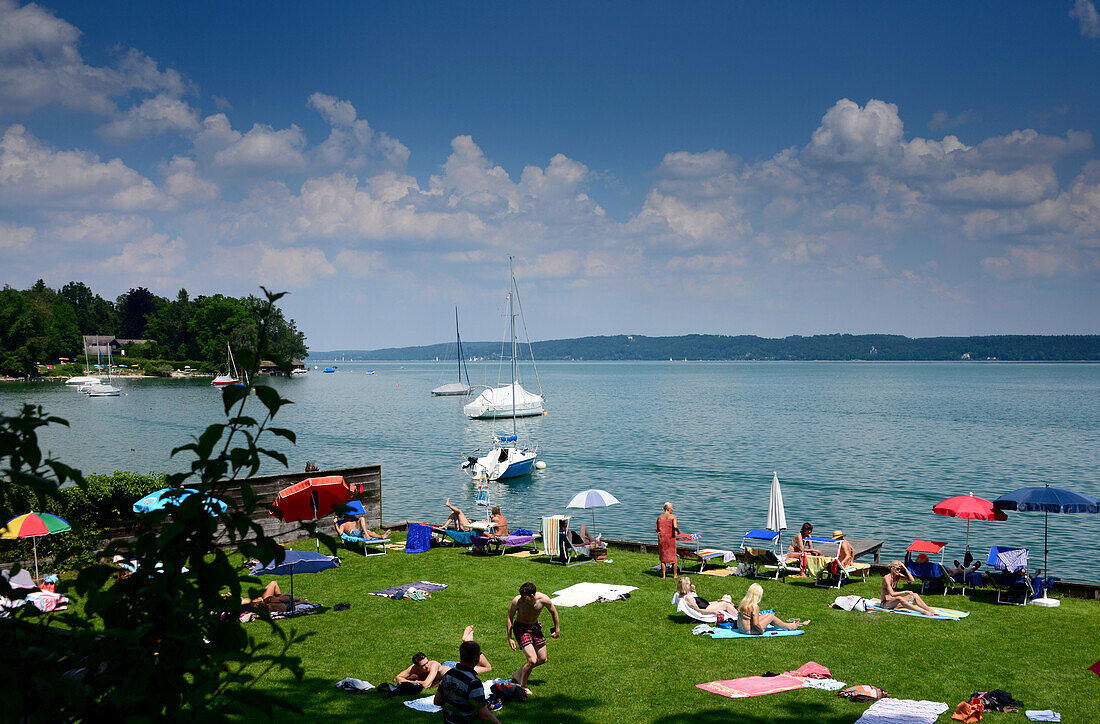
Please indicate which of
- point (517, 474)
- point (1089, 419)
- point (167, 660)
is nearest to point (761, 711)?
point (167, 660)

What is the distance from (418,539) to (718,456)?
124ft

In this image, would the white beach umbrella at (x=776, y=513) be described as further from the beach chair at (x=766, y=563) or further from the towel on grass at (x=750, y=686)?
the towel on grass at (x=750, y=686)

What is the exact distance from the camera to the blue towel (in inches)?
782

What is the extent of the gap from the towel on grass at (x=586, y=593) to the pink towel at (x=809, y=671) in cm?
456

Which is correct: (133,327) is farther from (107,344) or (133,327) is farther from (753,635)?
(753,635)

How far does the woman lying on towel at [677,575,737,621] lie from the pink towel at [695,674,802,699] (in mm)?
2659

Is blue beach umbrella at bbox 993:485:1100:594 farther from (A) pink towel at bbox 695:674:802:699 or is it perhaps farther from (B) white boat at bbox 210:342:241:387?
(B) white boat at bbox 210:342:241:387

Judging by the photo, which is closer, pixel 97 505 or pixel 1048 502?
pixel 1048 502

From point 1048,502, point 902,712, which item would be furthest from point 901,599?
point 902,712

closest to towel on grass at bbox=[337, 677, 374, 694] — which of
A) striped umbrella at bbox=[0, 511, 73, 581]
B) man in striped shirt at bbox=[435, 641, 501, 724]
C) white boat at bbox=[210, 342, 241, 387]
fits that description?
man in striped shirt at bbox=[435, 641, 501, 724]

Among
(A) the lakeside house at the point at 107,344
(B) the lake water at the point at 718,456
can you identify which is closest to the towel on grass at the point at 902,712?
(B) the lake water at the point at 718,456

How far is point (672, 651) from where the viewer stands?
40.5 ft

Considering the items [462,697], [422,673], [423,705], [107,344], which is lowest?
[423,705]

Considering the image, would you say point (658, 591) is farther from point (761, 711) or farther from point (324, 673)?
point (324, 673)
